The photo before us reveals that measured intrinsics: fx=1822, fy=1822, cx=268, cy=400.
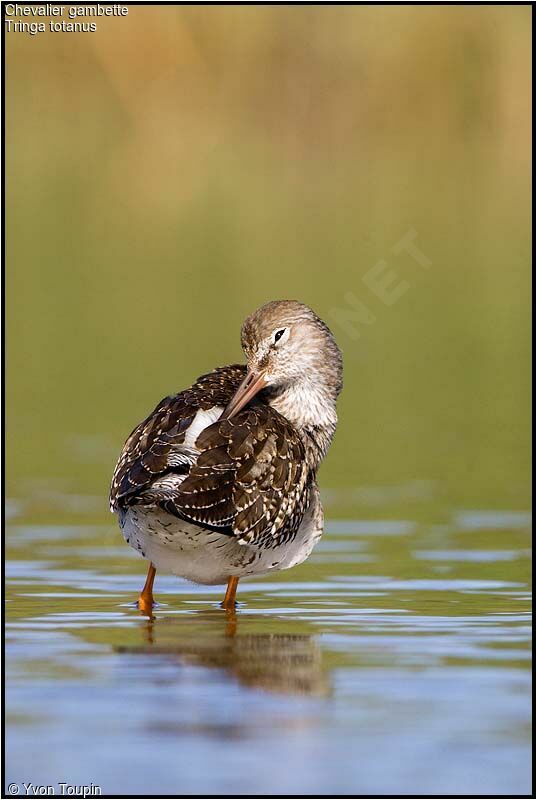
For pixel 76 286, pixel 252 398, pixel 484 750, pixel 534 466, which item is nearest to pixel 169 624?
pixel 252 398

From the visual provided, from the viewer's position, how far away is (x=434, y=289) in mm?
24984

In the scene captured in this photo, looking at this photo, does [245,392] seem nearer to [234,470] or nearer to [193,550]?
[234,470]

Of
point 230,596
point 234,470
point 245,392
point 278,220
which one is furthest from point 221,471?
point 278,220

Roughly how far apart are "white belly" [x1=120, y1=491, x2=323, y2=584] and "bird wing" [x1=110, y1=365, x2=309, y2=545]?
12 centimetres

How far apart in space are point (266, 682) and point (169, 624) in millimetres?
1374

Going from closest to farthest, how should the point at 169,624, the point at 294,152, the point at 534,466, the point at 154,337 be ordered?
1. the point at 169,624
2. the point at 534,466
3. the point at 154,337
4. the point at 294,152

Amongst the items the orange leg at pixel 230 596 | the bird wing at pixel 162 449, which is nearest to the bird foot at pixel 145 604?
the orange leg at pixel 230 596

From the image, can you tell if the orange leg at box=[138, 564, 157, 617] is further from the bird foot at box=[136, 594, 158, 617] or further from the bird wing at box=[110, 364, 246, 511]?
the bird wing at box=[110, 364, 246, 511]

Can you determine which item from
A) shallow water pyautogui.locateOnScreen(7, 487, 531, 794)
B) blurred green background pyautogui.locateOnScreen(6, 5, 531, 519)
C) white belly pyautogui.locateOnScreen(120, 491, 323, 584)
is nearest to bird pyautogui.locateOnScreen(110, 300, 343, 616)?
white belly pyautogui.locateOnScreen(120, 491, 323, 584)

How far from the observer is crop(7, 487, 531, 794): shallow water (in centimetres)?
604

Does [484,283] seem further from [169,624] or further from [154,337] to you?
[169,624]

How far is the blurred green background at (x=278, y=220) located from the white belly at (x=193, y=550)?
321 centimetres

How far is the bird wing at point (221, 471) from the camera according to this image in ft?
27.8

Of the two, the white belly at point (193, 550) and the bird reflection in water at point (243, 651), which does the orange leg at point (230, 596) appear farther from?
the bird reflection in water at point (243, 651)
